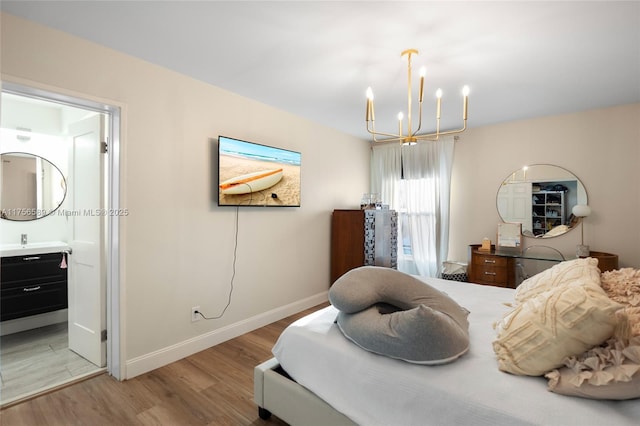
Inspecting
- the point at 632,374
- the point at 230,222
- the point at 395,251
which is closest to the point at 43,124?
the point at 230,222

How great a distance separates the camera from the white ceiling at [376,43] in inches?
68.6

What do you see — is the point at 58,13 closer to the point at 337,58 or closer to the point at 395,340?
the point at 337,58

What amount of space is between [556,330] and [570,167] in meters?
3.23

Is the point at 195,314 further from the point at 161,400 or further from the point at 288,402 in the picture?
the point at 288,402

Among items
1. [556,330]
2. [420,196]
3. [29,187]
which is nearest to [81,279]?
[29,187]

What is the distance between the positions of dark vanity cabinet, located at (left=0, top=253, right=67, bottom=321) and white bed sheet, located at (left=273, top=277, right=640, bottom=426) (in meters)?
2.97

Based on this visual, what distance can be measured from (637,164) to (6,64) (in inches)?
213

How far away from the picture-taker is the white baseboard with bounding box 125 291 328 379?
7.79 feet

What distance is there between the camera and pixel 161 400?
6.77ft

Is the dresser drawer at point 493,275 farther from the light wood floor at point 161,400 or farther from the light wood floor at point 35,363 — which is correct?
the light wood floor at point 35,363

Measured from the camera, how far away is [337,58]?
7.50 ft

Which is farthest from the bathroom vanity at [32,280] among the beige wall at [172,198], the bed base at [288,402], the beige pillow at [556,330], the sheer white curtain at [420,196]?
the sheer white curtain at [420,196]

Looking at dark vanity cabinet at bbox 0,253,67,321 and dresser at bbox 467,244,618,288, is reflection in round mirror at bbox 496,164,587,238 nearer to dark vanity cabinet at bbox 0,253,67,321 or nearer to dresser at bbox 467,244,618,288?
dresser at bbox 467,244,618,288

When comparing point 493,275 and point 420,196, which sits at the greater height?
point 420,196
